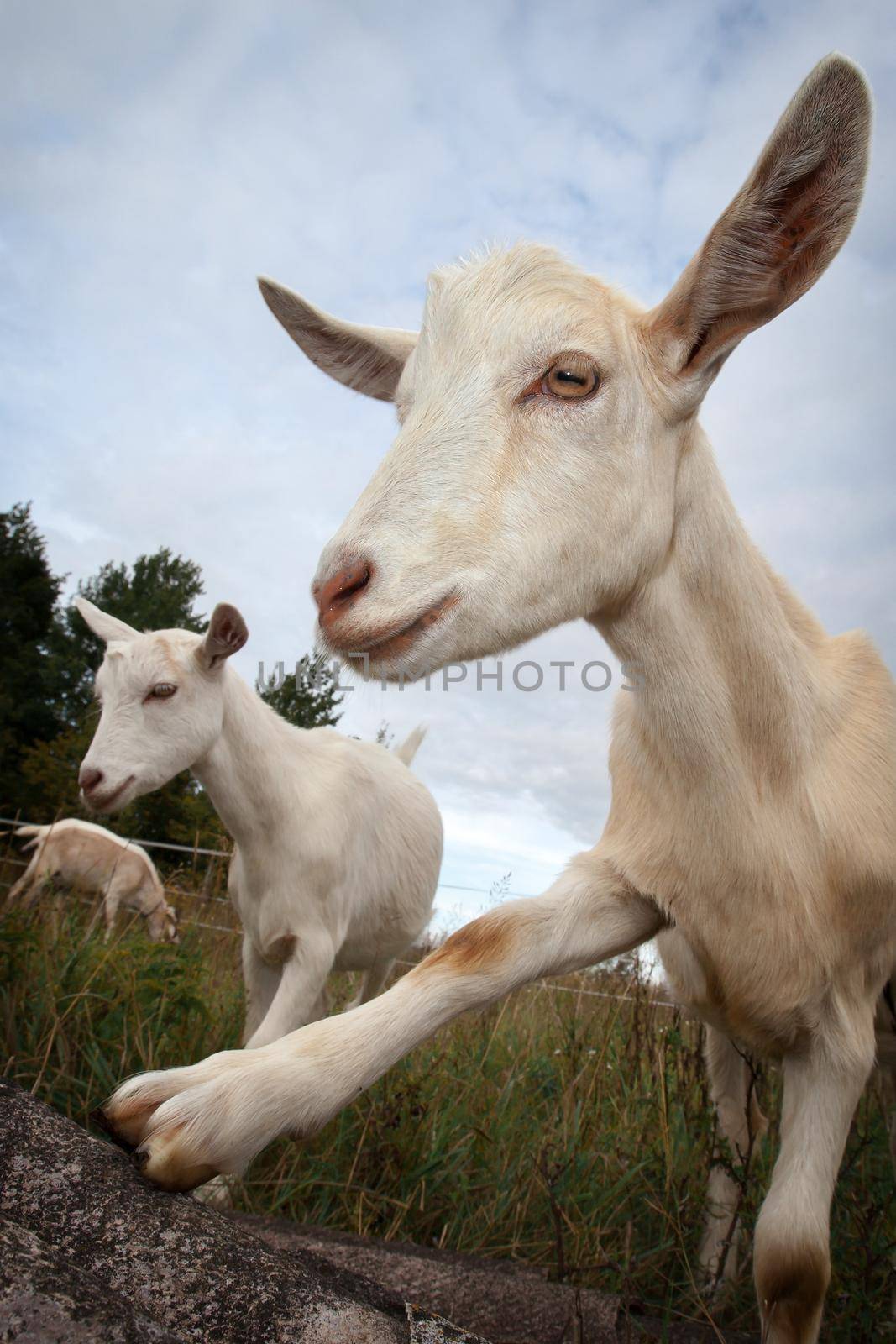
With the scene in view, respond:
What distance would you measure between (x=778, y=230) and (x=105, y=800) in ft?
11.8

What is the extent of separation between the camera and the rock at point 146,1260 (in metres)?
1.08

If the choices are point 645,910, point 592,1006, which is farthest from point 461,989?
point 592,1006

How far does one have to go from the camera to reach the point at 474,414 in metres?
1.98

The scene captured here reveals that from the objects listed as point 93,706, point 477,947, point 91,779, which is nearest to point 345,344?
point 477,947

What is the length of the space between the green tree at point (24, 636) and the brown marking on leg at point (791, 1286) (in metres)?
22.8

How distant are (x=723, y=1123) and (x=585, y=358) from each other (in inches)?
102

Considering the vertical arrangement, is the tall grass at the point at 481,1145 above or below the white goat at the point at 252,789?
below

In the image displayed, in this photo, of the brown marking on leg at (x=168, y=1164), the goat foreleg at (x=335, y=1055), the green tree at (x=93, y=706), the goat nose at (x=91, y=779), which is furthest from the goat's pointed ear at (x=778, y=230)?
the green tree at (x=93, y=706)

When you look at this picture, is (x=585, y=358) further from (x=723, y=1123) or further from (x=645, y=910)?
(x=723, y=1123)

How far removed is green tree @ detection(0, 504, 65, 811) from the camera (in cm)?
2414

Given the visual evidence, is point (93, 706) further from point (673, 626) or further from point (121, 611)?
point (121, 611)

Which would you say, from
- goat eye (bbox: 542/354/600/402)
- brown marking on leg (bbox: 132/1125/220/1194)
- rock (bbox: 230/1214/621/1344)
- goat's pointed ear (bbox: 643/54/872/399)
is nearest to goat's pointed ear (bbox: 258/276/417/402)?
goat eye (bbox: 542/354/600/402)

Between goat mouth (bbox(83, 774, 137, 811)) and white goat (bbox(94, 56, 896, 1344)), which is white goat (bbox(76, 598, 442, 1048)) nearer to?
goat mouth (bbox(83, 774, 137, 811))

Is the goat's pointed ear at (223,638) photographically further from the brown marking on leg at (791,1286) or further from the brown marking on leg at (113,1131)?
the brown marking on leg at (791,1286)
